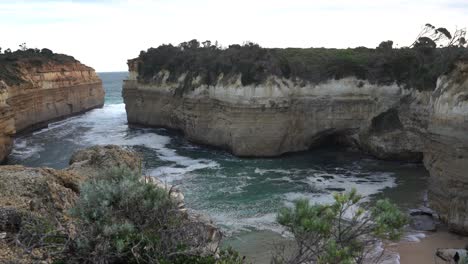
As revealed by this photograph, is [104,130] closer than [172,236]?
No

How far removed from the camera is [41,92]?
40656mm

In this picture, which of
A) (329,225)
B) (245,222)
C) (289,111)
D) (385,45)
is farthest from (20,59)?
(329,225)

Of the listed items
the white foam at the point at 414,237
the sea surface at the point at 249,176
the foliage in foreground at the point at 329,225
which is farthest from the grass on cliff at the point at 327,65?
the foliage in foreground at the point at 329,225

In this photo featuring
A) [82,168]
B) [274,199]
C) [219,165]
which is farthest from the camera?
[219,165]

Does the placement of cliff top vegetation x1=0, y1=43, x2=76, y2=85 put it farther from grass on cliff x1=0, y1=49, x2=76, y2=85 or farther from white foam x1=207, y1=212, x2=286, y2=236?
white foam x1=207, y1=212, x2=286, y2=236

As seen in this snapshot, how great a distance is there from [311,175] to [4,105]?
16561 mm

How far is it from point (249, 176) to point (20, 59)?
29.8m

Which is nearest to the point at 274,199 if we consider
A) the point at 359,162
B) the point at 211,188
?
the point at 211,188

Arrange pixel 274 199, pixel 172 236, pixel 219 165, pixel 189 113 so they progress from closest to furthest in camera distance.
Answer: pixel 172 236
pixel 274 199
pixel 219 165
pixel 189 113

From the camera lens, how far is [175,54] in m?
38.7

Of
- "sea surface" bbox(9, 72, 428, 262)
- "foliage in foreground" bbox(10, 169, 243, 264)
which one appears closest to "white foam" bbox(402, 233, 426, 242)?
"sea surface" bbox(9, 72, 428, 262)

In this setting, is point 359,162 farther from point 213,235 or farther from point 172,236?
point 172,236

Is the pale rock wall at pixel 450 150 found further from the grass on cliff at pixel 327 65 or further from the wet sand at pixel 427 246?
the grass on cliff at pixel 327 65

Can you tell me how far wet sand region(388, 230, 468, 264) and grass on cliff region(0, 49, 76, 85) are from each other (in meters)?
28.4
